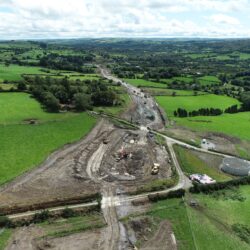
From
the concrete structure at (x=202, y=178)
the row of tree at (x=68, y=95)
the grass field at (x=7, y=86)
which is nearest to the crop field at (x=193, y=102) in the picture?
the row of tree at (x=68, y=95)

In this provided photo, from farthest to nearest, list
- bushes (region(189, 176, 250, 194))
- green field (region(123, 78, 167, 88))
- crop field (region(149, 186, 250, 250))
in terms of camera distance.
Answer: green field (region(123, 78, 167, 88)), bushes (region(189, 176, 250, 194)), crop field (region(149, 186, 250, 250))

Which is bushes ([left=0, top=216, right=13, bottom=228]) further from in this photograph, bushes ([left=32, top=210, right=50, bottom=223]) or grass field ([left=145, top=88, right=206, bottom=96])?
grass field ([left=145, top=88, right=206, bottom=96])

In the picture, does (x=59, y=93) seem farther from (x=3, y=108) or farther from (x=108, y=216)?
(x=108, y=216)

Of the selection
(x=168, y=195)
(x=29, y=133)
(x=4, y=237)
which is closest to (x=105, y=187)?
(x=168, y=195)

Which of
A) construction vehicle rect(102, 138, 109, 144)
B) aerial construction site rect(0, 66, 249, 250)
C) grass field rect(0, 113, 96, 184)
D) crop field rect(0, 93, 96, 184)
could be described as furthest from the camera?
construction vehicle rect(102, 138, 109, 144)

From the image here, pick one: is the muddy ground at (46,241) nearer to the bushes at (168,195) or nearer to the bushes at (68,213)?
the bushes at (68,213)

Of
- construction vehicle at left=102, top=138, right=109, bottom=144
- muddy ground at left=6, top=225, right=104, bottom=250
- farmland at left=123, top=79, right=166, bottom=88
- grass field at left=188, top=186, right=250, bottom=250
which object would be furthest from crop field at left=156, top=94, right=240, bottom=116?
muddy ground at left=6, top=225, right=104, bottom=250
